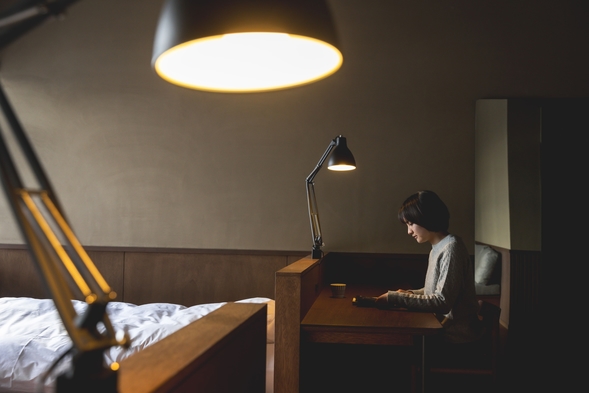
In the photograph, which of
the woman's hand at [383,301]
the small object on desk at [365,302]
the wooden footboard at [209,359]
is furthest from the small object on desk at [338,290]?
the wooden footboard at [209,359]

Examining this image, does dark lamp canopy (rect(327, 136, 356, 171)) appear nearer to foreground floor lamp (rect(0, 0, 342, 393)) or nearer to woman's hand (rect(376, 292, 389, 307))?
woman's hand (rect(376, 292, 389, 307))

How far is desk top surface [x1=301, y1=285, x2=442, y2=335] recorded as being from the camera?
7.71ft

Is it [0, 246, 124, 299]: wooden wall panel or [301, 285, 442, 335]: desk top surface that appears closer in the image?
[301, 285, 442, 335]: desk top surface

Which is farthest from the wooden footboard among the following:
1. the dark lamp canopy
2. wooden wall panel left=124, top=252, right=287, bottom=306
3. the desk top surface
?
wooden wall panel left=124, top=252, right=287, bottom=306

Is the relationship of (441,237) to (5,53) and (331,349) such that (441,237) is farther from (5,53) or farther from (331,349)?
(5,53)

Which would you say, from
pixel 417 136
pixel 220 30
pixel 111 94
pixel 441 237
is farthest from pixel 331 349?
pixel 111 94

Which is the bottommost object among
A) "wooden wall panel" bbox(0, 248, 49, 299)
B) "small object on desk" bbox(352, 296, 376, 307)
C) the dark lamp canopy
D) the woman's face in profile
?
"wooden wall panel" bbox(0, 248, 49, 299)

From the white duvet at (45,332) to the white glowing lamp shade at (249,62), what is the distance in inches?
40.6

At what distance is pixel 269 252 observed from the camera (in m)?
4.43

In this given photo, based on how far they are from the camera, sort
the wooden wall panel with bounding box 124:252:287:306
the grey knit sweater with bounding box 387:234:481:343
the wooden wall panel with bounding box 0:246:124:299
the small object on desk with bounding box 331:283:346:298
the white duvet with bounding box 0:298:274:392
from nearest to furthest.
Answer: the white duvet with bounding box 0:298:274:392 < the grey knit sweater with bounding box 387:234:481:343 < the small object on desk with bounding box 331:283:346:298 < the wooden wall panel with bounding box 124:252:287:306 < the wooden wall panel with bounding box 0:246:124:299

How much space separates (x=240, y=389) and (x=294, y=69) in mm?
887

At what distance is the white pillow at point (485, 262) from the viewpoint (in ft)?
13.8

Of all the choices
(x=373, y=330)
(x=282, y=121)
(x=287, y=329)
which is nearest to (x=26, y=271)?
(x=282, y=121)

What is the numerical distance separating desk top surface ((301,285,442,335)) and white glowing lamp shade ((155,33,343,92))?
149 centimetres
